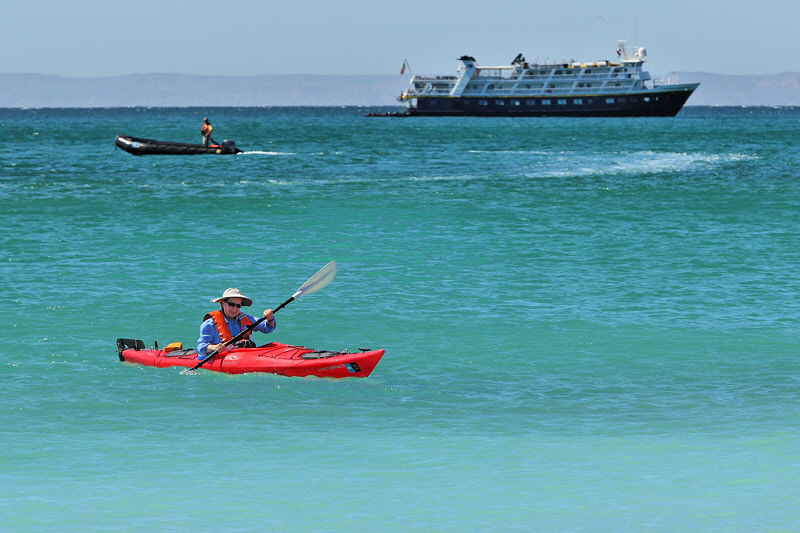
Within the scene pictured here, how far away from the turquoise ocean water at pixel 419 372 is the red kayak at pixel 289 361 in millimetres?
169

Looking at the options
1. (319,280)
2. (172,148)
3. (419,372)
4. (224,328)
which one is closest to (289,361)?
(224,328)

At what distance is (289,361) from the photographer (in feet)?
43.8

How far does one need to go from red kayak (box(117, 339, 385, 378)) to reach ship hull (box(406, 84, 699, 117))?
12705 centimetres

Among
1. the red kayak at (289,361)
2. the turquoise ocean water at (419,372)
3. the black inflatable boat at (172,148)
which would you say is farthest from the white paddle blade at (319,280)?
the black inflatable boat at (172,148)

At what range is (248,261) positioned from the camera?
24328mm

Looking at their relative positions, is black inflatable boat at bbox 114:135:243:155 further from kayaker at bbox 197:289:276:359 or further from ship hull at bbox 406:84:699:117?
ship hull at bbox 406:84:699:117

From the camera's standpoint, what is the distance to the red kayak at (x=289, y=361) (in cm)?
1316

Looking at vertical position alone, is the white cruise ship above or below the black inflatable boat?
above

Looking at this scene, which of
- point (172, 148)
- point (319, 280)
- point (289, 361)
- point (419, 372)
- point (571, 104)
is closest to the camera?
point (289, 361)

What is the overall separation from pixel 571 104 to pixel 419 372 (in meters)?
127

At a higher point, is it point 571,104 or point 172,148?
point 571,104

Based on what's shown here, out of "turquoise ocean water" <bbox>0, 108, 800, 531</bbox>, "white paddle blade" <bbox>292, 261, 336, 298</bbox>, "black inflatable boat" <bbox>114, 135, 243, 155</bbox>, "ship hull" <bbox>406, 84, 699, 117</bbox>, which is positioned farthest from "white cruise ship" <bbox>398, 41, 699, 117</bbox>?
"white paddle blade" <bbox>292, 261, 336, 298</bbox>

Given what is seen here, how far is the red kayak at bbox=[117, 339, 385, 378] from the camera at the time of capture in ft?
43.2

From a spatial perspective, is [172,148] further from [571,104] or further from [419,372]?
[571,104]
